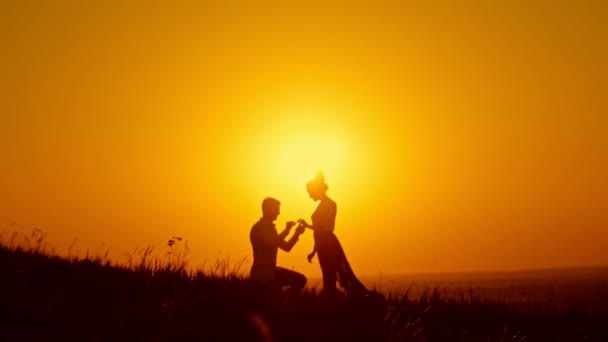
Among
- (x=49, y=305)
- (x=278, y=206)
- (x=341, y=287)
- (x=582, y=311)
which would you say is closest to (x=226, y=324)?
(x=49, y=305)

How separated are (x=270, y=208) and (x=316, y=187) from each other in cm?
187

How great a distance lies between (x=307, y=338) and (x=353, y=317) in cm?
155

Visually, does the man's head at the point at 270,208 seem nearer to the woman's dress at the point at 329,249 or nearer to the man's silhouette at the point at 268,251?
the man's silhouette at the point at 268,251

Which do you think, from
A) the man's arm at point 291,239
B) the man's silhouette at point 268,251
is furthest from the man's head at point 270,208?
the man's arm at point 291,239

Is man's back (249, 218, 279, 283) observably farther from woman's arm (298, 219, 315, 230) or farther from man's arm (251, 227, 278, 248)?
woman's arm (298, 219, 315, 230)

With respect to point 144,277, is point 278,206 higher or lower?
higher

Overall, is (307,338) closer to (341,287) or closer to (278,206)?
(278,206)

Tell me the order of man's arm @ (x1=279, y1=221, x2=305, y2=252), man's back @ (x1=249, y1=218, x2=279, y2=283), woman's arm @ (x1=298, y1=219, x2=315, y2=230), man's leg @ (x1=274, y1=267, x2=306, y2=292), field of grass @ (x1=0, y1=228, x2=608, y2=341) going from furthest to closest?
woman's arm @ (x1=298, y1=219, x2=315, y2=230), man's arm @ (x1=279, y1=221, x2=305, y2=252), man's leg @ (x1=274, y1=267, x2=306, y2=292), man's back @ (x1=249, y1=218, x2=279, y2=283), field of grass @ (x1=0, y1=228, x2=608, y2=341)

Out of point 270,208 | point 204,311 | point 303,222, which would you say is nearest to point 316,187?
point 303,222

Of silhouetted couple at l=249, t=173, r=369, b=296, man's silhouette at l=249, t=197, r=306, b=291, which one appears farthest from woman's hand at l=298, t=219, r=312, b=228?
man's silhouette at l=249, t=197, r=306, b=291

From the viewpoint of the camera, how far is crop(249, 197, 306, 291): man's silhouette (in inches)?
442

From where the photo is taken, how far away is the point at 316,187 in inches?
516

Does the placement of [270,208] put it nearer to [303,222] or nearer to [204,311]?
[303,222]

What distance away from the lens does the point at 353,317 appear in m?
8.84
